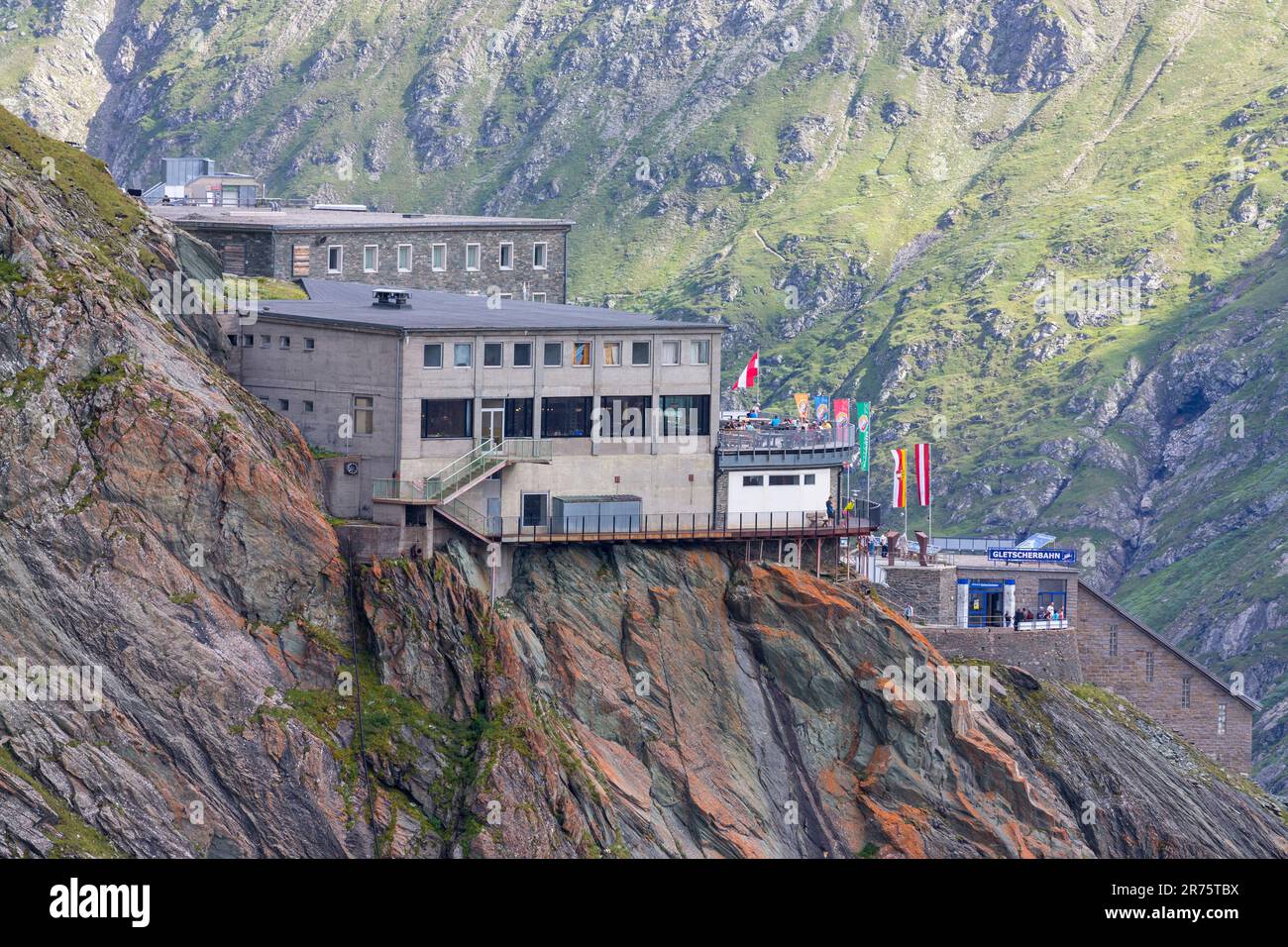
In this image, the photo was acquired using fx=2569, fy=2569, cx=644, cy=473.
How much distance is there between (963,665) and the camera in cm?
13975

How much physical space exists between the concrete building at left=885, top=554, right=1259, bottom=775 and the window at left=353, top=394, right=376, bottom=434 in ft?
127

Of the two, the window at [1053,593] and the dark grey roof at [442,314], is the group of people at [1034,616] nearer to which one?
the window at [1053,593]

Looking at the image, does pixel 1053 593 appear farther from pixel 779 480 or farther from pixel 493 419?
pixel 493 419

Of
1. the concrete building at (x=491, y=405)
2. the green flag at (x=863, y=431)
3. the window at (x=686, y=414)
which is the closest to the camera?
the concrete building at (x=491, y=405)

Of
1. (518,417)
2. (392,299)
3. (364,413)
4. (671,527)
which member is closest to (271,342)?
(364,413)

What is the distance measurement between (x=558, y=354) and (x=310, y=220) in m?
29.0

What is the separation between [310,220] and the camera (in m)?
144

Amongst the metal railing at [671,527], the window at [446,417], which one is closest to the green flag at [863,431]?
the metal railing at [671,527]

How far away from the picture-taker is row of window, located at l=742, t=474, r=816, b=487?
12688 centimetres

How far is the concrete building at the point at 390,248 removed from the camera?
447 feet

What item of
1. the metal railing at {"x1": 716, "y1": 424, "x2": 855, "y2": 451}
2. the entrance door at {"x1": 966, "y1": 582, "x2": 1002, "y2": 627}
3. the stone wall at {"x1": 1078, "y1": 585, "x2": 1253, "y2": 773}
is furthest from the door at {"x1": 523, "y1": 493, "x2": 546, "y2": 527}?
the stone wall at {"x1": 1078, "y1": 585, "x2": 1253, "y2": 773}

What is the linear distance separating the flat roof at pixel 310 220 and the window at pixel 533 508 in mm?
25514
